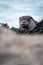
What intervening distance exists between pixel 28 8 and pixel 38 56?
10.4 meters

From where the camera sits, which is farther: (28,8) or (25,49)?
(28,8)

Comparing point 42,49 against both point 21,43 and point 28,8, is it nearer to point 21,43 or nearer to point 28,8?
point 21,43

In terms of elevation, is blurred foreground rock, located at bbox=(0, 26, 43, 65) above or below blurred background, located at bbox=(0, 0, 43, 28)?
above

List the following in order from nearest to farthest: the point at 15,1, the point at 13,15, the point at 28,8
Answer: the point at 13,15 → the point at 28,8 → the point at 15,1

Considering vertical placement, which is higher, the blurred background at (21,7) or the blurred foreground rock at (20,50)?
the blurred foreground rock at (20,50)

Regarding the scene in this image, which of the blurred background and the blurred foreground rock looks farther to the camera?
the blurred background

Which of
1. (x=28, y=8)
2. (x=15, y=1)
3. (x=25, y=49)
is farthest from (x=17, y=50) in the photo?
(x=15, y=1)

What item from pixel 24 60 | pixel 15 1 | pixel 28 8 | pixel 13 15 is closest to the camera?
pixel 24 60

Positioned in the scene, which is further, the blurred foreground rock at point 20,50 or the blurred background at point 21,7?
the blurred background at point 21,7

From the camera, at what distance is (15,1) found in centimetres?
1233

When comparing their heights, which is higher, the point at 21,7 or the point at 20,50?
A: the point at 20,50

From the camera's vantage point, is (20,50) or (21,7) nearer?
(20,50)

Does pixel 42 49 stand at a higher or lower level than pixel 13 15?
higher

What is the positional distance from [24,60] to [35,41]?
10 cm
